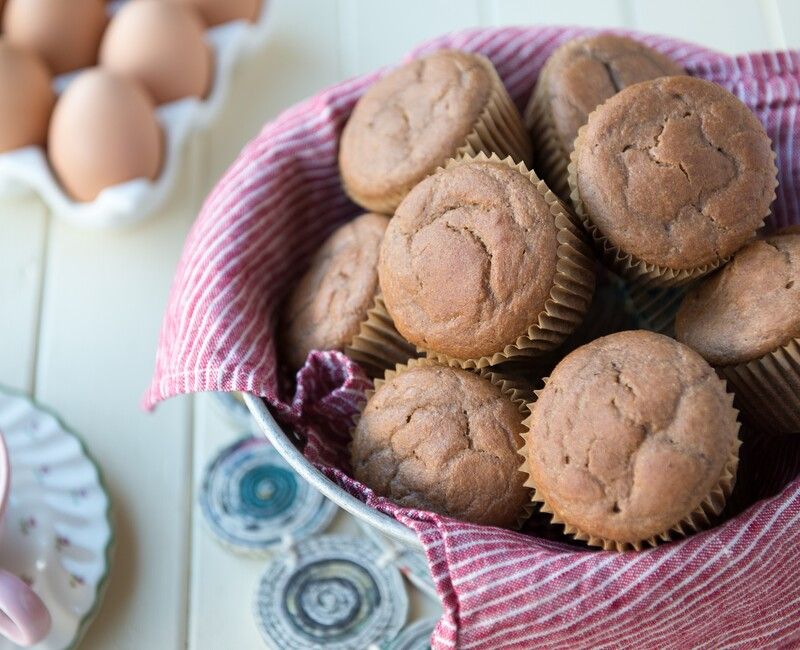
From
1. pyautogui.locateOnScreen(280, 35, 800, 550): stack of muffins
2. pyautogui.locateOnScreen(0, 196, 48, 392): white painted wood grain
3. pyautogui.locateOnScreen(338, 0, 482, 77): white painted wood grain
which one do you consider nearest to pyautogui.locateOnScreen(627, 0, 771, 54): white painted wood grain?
pyautogui.locateOnScreen(338, 0, 482, 77): white painted wood grain

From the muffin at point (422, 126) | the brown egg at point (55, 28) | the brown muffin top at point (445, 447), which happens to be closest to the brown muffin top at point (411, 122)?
the muffin at point (422, 126)

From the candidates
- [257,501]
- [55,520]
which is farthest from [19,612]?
[257,501]

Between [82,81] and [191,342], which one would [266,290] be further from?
[82,81]

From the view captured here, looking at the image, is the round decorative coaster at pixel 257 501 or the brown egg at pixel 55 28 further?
the brown egg at pixel 55 28

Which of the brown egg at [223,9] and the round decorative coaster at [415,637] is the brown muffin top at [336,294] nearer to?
the round decorative coaster at [415,637]

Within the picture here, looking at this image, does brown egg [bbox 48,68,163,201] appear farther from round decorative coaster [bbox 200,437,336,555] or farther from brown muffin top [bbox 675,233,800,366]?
brown muffin top [bbox 675,233,800,366]

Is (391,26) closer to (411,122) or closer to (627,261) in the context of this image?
(411,122)

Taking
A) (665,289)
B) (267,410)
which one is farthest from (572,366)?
(267,410)
